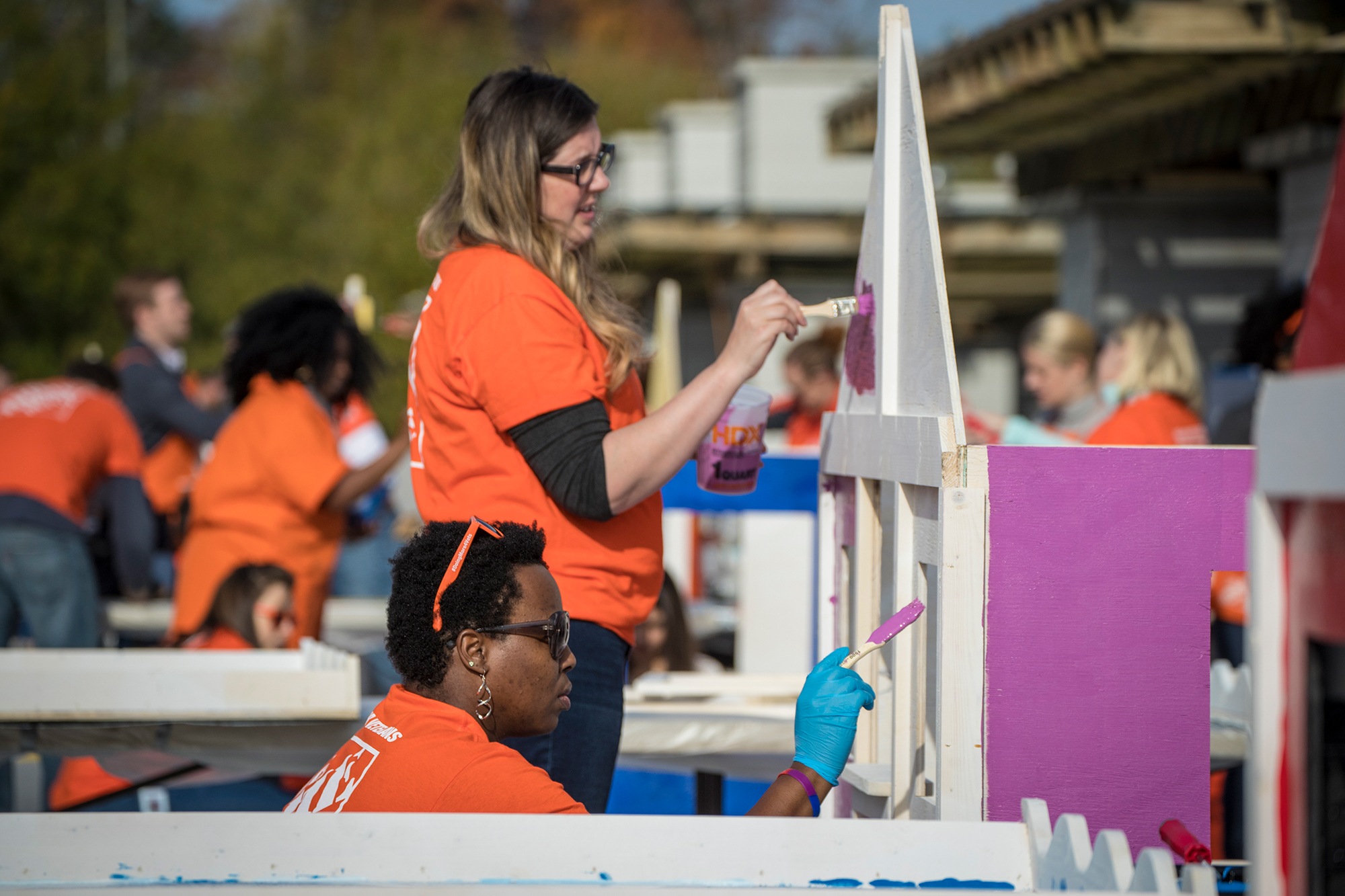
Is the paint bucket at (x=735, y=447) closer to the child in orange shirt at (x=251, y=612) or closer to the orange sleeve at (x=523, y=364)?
the orange sleeve at (x=523, y=364)

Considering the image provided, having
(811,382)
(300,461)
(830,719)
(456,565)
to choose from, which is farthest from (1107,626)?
(811,382)

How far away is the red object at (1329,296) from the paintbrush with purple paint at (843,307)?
1.02 metres

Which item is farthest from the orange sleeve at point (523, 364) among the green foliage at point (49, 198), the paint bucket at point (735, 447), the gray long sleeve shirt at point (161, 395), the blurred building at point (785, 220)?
the green foliage at point (49, 198)

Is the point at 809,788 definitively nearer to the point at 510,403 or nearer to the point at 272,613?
the point at 510,403

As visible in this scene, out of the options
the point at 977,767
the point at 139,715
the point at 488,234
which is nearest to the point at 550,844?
the point at 977,767

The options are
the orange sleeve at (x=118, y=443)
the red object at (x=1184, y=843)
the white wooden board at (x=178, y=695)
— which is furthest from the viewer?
the orange sleeve at (x=118, y=443)

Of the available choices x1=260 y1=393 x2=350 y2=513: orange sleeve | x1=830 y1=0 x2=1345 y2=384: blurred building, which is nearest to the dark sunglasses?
x1=260 y1=393 x2=350 y2=513: orange sleeve

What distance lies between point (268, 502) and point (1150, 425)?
2.66 m

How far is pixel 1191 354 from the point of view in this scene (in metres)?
4.33

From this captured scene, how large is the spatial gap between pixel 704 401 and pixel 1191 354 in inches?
116

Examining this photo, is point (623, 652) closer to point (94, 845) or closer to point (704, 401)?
point (704, 401)

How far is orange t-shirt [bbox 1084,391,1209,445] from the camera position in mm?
3875

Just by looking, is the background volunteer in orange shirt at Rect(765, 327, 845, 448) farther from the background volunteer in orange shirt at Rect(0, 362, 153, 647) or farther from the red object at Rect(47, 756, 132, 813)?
the red object at Rect(47, 756, 132, 813)

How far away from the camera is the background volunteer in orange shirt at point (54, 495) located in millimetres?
4898
